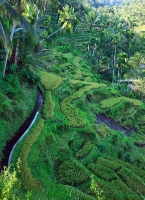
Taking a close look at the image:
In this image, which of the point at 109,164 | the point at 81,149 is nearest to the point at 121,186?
the point at 109,164

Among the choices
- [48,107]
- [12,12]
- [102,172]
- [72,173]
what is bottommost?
[102,172]

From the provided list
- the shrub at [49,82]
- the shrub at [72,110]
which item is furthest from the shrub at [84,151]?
the shrub at [49,82]

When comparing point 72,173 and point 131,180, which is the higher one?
point 72,173

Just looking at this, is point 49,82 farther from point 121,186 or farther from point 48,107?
point 121,186

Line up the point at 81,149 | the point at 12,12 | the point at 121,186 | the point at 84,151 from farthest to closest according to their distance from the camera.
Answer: the point at 81,149 → the point at 84,151 → the point at 121,186 → the point at 12,12

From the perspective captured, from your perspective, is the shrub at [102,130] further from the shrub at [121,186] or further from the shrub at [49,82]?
the shrub at [49,82]

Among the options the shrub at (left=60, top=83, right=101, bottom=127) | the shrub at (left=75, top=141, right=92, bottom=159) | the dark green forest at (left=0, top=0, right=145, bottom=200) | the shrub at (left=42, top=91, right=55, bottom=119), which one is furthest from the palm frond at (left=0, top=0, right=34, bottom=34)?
the shrub at (left=60, top=83, right=101, bottom=127)

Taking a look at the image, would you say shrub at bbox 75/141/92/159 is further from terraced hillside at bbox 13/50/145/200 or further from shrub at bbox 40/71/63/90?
shrub at bbox 40/71/63/90

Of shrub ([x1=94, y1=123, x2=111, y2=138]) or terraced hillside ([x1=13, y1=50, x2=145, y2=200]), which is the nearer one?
terraced hillside ([x1=13, y1=50, x2=145, y2=200])

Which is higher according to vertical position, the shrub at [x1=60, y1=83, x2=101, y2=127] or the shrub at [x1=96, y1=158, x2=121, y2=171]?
the shrub at [x1=60, y1=83, x2=101, y2=127]
